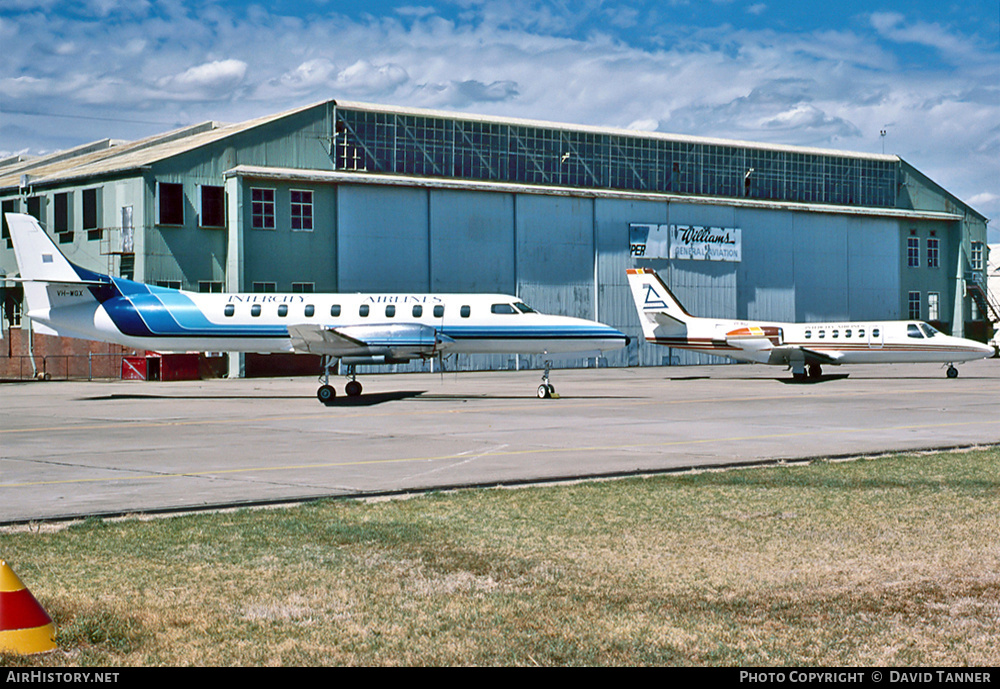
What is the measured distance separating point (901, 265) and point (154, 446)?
66.2 meters

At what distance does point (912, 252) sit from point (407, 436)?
63895 millimetres

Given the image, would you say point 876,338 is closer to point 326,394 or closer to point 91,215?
point 326,394

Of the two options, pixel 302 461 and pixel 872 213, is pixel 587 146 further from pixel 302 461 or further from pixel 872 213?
pixel 302 461

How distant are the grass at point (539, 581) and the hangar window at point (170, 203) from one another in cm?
4256

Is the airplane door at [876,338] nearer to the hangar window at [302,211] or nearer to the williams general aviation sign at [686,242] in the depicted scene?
the williams general aviation sign at [686,242]

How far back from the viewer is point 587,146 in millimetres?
65250

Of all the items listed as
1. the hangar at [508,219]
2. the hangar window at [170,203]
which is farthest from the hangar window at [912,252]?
the hangar window at [170,203]

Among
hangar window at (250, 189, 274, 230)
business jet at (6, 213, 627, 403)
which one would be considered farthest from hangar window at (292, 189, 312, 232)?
business jet at (6, 213, 627, 403)

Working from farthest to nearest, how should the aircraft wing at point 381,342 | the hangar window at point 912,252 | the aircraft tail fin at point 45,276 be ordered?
the hangar window at point 912,252
the aircraft tail fin at point 45,276
the aircraft wing at point 381,342

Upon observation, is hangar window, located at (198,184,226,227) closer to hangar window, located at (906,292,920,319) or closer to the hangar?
the hangar

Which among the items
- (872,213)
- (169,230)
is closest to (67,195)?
(169,230)

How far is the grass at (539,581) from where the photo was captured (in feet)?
22.4

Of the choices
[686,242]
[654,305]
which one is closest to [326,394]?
[654,305]

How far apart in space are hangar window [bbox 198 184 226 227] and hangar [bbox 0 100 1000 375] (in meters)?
0.08
